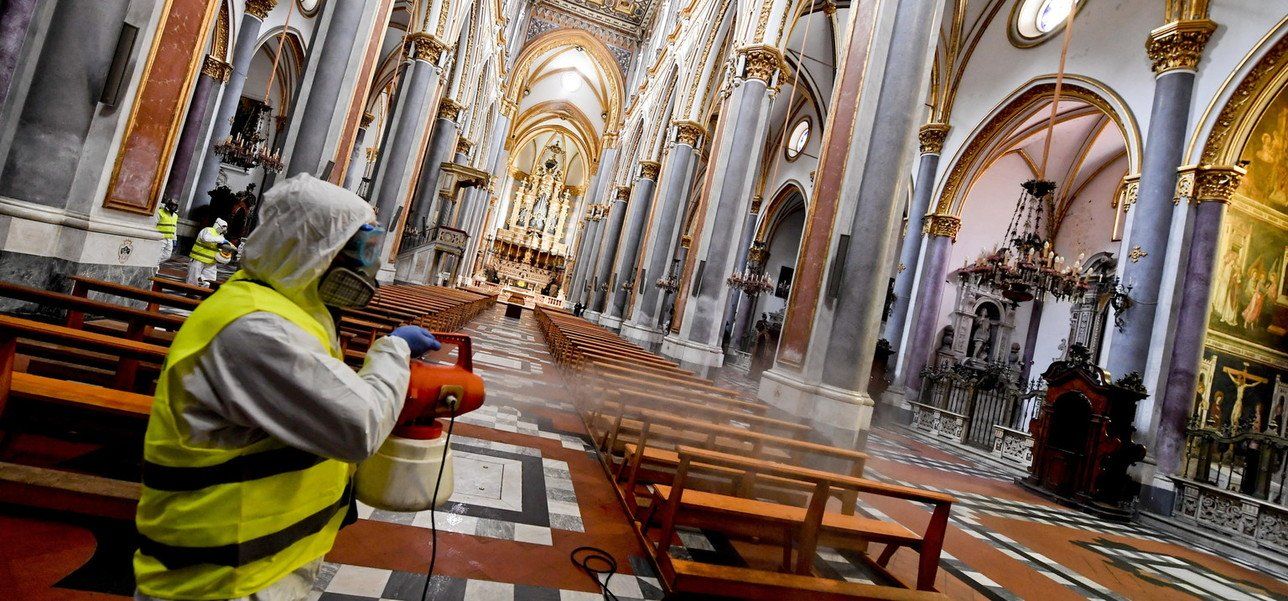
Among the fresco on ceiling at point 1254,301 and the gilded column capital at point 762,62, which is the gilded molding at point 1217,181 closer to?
the fresco on ceiling at point 1254,301

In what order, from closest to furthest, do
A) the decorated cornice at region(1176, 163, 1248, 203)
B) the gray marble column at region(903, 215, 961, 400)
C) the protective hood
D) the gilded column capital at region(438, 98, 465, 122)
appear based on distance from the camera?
the protective hood
the decorated cornice at region(1176, 163, 1248, 203)
the gray marble column at region(903, 215, 961, 400)
the gilded column capital at region(438, 98, 465, 122)

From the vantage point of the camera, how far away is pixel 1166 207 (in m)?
8.31

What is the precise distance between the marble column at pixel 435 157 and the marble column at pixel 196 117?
4913mm

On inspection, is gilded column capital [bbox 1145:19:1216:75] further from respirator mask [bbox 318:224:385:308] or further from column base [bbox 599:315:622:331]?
column base [bbox 599:315:622:331]

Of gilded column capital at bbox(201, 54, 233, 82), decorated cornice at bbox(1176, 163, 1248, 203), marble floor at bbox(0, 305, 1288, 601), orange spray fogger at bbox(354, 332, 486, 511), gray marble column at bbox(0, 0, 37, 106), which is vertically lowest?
marble floor at bbox(0, 305, 1288, 601)

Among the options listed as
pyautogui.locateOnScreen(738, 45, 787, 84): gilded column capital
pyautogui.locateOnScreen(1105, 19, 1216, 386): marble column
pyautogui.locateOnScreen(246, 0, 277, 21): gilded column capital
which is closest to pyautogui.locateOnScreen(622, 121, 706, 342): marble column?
pyautogui.locateOnScreen(738, 45, 787, 84): gilded column capital

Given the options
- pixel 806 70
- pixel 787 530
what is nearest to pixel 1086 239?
pixel 806 70

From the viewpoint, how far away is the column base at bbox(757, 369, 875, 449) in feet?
17.6

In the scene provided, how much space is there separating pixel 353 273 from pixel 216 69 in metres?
14.5

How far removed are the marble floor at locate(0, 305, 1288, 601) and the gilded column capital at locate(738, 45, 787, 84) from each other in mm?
7075

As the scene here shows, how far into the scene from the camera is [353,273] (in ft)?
3.81

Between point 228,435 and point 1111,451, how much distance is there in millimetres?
9700

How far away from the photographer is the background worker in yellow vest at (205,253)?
783 centimetres

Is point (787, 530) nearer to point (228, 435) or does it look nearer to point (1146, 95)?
point (228, 435)
